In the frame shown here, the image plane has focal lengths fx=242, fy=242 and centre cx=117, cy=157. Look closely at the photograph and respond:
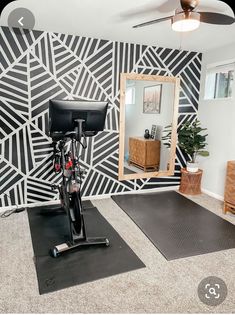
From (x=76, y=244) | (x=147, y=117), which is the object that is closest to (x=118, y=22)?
(x=147, y=117)

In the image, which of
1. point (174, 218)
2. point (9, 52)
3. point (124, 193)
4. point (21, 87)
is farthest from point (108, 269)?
point (9, 52)

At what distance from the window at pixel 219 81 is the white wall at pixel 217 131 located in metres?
0.09

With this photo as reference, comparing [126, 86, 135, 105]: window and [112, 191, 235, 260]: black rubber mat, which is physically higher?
[126, 86, 135, 105]: window

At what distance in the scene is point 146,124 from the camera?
14.0 ft

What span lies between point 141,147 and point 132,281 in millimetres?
2521

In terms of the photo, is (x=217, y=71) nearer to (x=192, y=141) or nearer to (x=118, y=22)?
(x=192, y=141)

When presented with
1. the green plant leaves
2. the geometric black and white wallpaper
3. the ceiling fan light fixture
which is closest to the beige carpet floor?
the geometric black and white wallpaper

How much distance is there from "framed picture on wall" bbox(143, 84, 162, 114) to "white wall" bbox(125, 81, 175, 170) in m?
0.06

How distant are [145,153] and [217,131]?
128 centimetres

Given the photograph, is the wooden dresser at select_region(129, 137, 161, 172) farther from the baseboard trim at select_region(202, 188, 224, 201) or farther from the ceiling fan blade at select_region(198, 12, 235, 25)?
the ceiling fan blade at select_region(198, 12, 235, 25)

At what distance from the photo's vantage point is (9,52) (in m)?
3.22

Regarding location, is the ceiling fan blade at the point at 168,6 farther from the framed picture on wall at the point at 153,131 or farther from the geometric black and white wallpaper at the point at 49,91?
the framed picture on wall at the point at 153,131

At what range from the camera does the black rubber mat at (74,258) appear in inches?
84.1

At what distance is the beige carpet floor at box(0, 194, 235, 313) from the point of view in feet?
5.94
